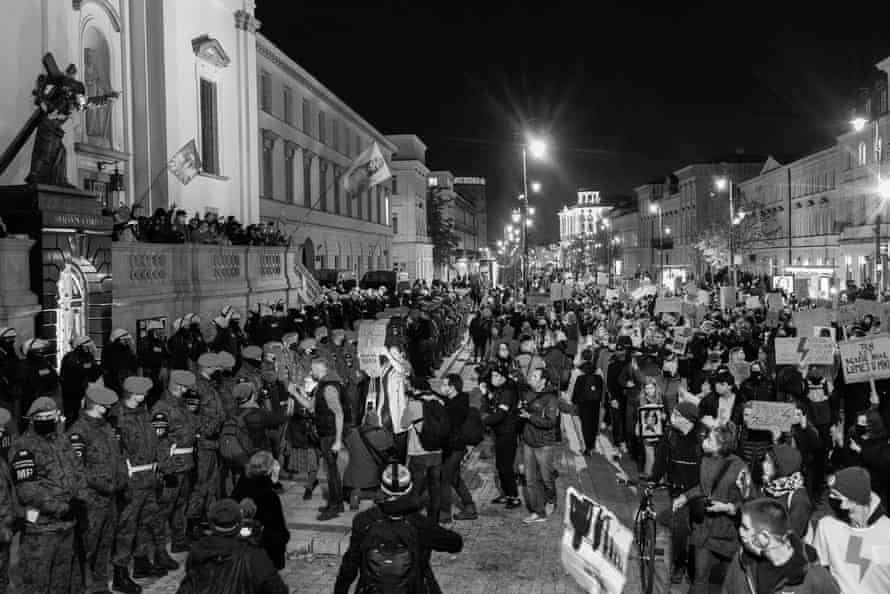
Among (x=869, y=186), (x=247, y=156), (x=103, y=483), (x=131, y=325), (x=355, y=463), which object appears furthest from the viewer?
(x=869, y=186)

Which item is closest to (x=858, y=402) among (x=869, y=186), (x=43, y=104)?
(x=43, y=104)

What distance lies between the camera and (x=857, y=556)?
218 inches

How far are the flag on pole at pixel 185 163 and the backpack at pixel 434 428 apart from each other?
15.6 metres

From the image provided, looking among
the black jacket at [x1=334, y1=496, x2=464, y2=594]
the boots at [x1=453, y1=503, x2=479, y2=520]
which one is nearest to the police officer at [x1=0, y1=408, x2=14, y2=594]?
the black jacket at [x1=334, y1=496, x2=464, y2=594]

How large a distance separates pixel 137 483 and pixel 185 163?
1663cm

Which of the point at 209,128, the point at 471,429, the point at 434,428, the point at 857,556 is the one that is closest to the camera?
the point at 857,556

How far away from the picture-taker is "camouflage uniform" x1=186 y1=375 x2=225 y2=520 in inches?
376

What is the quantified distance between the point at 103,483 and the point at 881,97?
56.3 m

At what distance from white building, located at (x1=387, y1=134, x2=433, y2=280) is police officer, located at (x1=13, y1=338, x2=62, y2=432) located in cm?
6750

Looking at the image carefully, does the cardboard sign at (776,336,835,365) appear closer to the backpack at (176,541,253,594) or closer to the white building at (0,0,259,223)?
the backpack at (176,541,253,594)

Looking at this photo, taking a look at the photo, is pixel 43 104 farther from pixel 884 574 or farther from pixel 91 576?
pixel 884 574

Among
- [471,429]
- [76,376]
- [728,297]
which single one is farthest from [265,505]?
[728,297]

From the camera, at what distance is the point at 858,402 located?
13.2m

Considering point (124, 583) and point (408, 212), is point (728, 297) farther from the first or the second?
point (408, 212)
